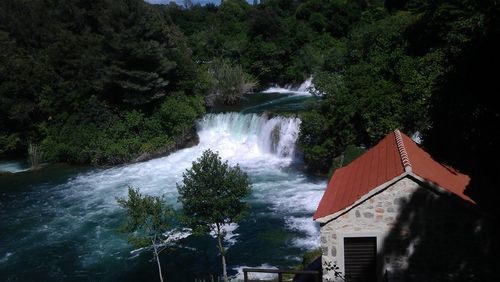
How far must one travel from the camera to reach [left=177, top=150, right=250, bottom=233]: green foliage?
15000mm

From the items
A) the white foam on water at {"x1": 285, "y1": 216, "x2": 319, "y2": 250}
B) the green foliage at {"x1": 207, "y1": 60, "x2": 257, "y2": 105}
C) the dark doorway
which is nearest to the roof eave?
the dark doorway

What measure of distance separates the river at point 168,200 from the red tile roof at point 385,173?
5224 mm

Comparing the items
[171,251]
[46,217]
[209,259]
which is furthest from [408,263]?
[46,217]

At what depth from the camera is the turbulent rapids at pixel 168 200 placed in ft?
58.0

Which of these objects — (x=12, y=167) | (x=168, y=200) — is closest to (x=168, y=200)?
(x=168, y=200)

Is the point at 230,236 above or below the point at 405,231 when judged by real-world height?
below

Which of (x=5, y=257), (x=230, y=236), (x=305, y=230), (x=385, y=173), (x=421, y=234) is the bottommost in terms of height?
(x=5, y=257)

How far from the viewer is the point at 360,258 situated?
1082 centimetres

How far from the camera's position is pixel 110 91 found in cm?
3559

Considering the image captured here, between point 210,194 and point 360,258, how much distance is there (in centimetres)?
598

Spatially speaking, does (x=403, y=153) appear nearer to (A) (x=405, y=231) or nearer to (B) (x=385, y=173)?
(B) (x=385, y=173)

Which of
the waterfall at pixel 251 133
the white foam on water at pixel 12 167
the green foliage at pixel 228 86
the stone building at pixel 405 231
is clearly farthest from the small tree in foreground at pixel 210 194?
the green foliage at pixel 228 86

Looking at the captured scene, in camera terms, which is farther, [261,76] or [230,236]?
[261,76]

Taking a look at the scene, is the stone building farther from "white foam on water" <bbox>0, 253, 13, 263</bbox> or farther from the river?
"white foam on water" <bbox>0, 253, 13, 263</bbox>
